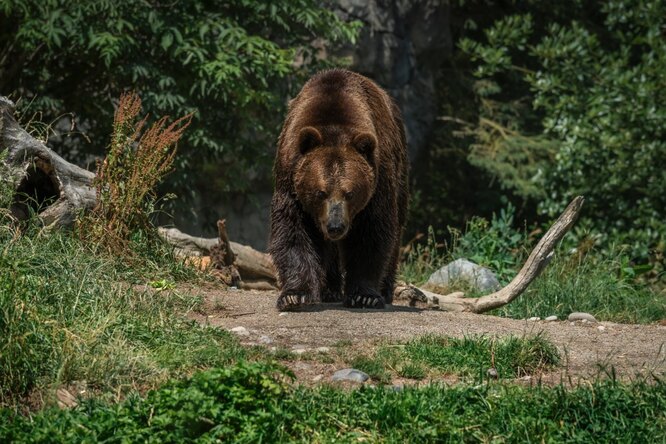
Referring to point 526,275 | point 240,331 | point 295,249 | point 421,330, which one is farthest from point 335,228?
point 526,275

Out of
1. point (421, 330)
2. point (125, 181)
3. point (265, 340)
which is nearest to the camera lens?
point (265, 340)

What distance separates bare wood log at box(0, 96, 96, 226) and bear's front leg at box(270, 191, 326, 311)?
4.97 feet

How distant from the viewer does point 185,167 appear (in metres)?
13.4

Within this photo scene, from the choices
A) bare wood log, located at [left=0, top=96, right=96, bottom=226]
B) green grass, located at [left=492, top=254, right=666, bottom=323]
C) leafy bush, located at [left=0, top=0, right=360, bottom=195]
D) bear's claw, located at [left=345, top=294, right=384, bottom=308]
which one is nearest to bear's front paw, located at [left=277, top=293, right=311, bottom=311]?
bear's claw, located at [left=345, top=294, right=384, bottom=308]

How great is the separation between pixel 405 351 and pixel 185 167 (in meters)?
7.80

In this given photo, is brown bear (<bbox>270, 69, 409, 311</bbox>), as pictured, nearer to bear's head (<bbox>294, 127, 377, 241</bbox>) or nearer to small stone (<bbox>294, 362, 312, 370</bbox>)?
bear's head (<bbox>294, 127, 377, 241</bbox>)

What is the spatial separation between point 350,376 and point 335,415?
0.79m

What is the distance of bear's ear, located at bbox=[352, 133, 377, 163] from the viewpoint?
758 cm

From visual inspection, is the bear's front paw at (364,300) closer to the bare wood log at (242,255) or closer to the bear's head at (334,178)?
the bear's head at (334,178)

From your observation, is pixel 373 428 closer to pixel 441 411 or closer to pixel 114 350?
pixel 441 411

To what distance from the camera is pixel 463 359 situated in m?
5.94

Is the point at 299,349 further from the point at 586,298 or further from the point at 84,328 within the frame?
the point at 586,298

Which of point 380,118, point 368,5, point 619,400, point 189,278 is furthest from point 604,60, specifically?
point 619,400

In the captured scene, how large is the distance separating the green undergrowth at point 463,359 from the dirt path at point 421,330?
11cm
